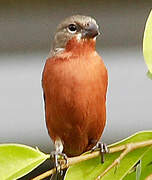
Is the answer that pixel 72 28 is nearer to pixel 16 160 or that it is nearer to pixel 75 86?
pixel 75 86

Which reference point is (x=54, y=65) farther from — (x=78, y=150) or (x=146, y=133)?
(x=146, y=133)

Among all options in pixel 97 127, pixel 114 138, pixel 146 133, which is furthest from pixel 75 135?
pixel 114 138

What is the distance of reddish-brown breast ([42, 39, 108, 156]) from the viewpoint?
0.85 meters

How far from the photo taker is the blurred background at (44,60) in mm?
1402

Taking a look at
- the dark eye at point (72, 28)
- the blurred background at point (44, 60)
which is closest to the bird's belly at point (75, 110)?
the dark eye at point (72, 28)

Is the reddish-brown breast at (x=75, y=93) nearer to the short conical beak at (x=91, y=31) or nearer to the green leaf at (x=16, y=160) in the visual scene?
the short conical beak at (x=91, y=31)

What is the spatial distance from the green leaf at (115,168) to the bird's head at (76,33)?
33 cm

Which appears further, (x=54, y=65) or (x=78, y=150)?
(x=78, y=150)

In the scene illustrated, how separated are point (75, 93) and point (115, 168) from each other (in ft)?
0.90

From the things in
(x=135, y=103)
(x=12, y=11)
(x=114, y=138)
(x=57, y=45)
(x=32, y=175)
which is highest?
(x=12, y=11)

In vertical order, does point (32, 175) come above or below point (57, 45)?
below

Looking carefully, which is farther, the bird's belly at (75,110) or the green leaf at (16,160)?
the bird's belly at (75,110)

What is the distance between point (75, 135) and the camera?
92cm

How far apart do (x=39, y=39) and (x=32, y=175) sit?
0.47 meters
